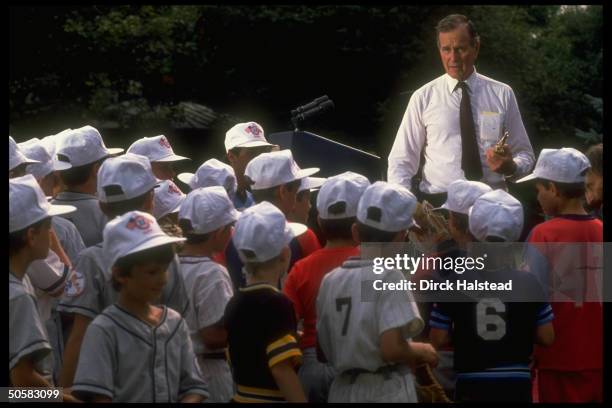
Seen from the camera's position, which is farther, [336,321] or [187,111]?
[187,111]

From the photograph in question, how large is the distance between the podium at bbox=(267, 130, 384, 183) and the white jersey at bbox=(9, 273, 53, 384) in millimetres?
3543

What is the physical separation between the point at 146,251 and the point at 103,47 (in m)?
18.2

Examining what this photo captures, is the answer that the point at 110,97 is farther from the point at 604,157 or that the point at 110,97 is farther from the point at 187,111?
the point at 604,157

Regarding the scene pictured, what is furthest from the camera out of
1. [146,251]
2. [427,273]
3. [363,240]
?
[427,273]

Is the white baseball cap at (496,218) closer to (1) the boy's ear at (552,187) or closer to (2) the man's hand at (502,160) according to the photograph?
(1) the boy's ear at (552,187)

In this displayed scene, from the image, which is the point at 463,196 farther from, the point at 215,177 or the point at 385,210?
the point at 215,177

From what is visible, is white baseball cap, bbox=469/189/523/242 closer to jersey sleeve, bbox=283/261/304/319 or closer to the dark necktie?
jersey sleeve, bbox=283/261/304/319

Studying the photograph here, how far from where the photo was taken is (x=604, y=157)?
687 centimetres

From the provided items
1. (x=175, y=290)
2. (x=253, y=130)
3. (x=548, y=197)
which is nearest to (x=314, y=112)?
(x=253, y=130)

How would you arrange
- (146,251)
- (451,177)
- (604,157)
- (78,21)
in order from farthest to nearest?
(78,21) → (451,177) → (604,157) → (146,251)

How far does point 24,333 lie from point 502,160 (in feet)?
10.9

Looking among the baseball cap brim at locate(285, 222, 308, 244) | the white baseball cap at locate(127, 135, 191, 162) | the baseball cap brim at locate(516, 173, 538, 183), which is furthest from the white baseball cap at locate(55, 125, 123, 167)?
the baseball cap brim at locate(516, 173, 538, 183)

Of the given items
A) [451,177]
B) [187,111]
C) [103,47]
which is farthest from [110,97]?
[451,177]

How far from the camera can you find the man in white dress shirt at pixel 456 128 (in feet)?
25.6
